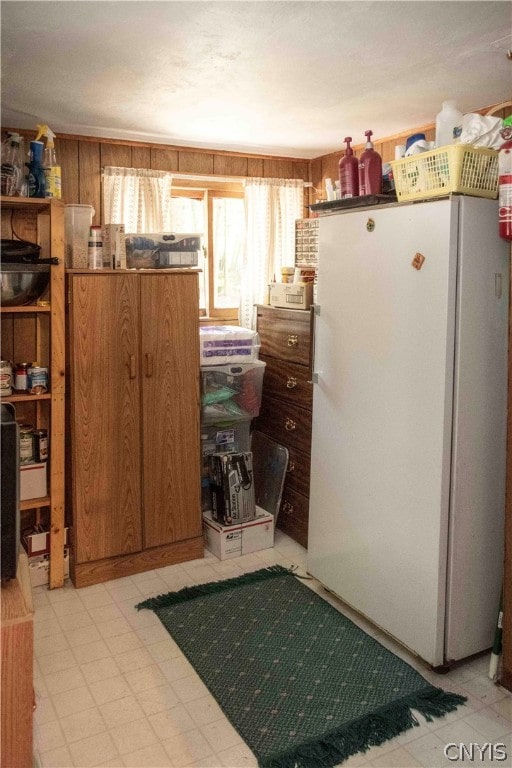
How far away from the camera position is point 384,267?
249cm

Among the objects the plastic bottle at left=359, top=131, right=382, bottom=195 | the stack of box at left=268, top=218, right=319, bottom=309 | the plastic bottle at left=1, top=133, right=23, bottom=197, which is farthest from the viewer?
the stack of box at left=268, top=218, right=319, bottom=309

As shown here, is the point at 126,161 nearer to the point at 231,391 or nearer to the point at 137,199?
the point at 137,199

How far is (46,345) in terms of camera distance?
3254 mm

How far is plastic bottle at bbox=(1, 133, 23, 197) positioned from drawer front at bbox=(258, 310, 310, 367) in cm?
151

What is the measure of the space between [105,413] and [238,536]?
949 mm

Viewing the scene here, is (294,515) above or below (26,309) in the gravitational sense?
below

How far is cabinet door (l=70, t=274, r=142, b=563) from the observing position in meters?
3.02

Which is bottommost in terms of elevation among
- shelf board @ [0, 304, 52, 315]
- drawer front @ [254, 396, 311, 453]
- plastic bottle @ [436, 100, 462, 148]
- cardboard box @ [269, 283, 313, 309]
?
drawer front @ [254, 396, 311, 453]

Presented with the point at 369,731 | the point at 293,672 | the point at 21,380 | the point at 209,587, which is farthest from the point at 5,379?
the point at 369,731

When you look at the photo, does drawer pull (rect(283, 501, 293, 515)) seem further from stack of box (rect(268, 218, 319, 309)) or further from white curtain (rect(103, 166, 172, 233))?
white curtain (rect(103, 166, 172, 233))

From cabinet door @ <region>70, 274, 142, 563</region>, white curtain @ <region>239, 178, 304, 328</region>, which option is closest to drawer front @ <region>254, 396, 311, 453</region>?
white curtain @ <region>239, 178, 304, 328</region>

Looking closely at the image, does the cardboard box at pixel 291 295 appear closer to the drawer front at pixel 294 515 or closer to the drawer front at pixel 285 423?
the drawer front at pixel 285 423

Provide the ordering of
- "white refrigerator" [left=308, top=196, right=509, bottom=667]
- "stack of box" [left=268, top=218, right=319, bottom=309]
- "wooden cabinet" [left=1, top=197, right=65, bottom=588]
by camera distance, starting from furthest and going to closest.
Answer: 1. "stack of box" [left=268, top=218, right=319, bottom=309]
2. "wooden cabinet" [left=1, top=197, right=65, bottom=588]
3. "white refrigerator" [left=308, top=196, right=509, bottom=667]

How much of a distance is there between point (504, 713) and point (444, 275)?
1.46 meters
